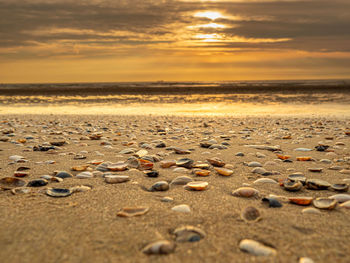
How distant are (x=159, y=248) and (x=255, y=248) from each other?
46 centimetres

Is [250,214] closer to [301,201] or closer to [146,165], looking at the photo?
[301,201]

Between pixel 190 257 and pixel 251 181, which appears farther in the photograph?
pixel 251 181

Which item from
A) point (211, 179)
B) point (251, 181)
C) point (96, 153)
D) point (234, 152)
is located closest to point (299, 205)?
point (251, 181)

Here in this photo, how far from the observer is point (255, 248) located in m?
1.41

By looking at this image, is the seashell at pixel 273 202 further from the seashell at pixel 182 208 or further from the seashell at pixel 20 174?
the seashell at pixel 20 174

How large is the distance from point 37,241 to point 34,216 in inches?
13.2

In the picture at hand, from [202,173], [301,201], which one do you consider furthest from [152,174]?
[301,201]

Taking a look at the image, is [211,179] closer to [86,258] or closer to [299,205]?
[299,205]

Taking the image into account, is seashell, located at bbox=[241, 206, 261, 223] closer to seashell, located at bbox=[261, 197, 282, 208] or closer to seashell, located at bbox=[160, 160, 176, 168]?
seashell, located at bbox=[261, 197, 282, 208]

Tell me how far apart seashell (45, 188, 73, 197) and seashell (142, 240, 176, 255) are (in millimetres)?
1011

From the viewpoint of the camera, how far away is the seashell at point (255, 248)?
138 cm

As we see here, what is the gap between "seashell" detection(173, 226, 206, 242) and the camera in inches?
59.2

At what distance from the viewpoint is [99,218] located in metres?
1.76

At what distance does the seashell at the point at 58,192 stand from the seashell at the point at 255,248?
4.41 feet
